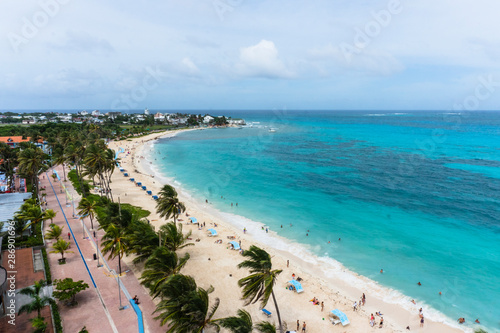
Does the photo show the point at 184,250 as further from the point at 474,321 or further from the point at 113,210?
the point at 474,321

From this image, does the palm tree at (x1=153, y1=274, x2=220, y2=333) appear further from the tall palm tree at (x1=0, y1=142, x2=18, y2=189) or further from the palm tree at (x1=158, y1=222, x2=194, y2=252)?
the tall palm tree at (x1=0, y1=142, x2=18, y2=189)

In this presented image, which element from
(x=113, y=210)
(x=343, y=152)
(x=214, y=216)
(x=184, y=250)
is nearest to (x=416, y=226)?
Answer: (x=214, y=216)

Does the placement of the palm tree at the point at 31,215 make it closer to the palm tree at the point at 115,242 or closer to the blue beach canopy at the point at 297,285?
the palm tree at the point at 115,242

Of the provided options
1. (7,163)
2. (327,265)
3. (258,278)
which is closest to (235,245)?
(327,265)

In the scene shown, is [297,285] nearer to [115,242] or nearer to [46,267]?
[115,242]

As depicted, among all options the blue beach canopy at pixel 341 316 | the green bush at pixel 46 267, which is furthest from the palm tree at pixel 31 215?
the blue beach canopy at pixel 341 316

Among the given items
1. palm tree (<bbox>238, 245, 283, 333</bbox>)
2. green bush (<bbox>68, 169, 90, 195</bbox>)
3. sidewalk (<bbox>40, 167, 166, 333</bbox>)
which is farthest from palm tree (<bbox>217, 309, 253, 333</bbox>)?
green bush (<bbox>68, 169, 90, 195</bbox>)

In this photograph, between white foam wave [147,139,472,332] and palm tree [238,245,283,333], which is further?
white foam wave [147,139,472,332]
